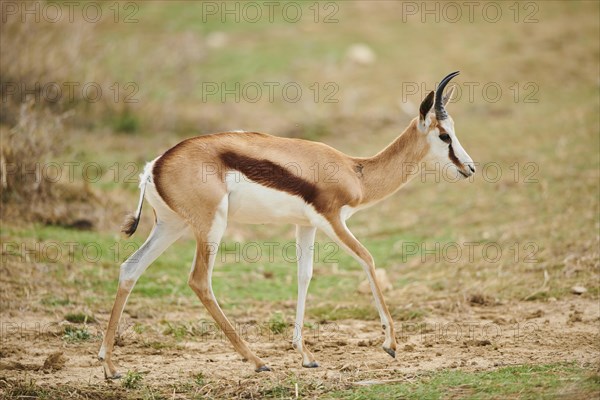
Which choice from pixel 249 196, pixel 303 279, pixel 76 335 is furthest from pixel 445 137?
pixel 76 335

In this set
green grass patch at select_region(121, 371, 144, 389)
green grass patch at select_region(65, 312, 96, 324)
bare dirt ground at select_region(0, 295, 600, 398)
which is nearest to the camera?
green grass patch at select_region(121, 371, 144, 389)

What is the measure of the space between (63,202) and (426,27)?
549 inches

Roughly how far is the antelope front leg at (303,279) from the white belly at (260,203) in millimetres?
334

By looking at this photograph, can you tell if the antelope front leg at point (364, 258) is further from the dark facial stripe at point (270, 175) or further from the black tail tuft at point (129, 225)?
the black tail tuft at point (129, 225)

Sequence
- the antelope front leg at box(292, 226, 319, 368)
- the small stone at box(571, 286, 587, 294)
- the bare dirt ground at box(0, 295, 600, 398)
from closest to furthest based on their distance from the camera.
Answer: the bare dirt ground at box(0, 295, 600, 398) < the antelope front leg at box(292, 226, 319, 368) < the small stone at box(571, 286, 587, 294)

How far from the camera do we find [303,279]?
7.02m

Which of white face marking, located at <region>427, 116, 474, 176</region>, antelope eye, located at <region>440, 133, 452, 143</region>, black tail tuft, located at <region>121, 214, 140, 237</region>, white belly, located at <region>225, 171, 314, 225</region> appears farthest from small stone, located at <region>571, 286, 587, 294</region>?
black tail tuft, located at <region>121, 214, 140, 237</region>

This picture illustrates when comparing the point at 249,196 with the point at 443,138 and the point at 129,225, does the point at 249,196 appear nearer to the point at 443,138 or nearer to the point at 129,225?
the point at 129,225

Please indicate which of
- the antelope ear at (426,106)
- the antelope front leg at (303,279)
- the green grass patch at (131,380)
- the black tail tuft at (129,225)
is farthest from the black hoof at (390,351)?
the black tail tuft at (129,225)

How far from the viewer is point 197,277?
6582 mm

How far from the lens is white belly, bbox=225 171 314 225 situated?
6664mm

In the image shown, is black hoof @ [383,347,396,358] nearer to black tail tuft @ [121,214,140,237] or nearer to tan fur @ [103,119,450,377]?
tan fur @ [103,119,450,377]

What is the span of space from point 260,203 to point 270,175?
245 mm

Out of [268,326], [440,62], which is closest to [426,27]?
[440,62]
